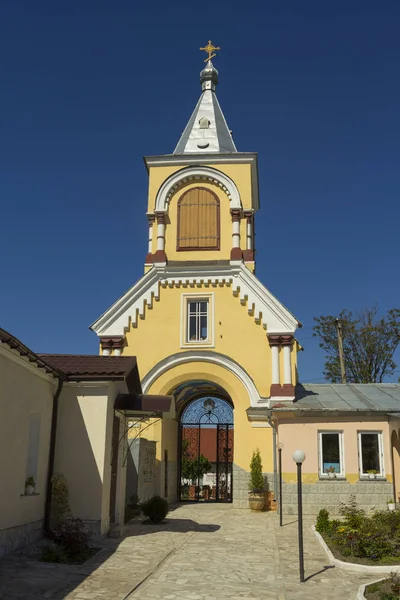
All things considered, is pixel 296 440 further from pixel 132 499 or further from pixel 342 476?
pixel 132 499

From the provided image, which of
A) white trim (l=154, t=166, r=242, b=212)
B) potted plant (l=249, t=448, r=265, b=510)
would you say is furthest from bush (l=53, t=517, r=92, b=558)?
white trim (l=154, t=166, r=242, b=212)

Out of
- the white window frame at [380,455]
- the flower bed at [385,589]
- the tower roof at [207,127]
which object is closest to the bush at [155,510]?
the white window frame at [380,455]

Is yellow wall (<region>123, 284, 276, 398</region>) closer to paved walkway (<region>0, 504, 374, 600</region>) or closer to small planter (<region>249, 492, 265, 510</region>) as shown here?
small planter (<region>249, 492, 265, 510</region>)

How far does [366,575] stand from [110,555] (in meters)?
4.71

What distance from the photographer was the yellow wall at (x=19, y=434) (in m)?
10.9

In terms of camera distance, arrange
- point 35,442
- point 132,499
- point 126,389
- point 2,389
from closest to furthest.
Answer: point 2,389
point 35,442
point 126,389
point 132,499

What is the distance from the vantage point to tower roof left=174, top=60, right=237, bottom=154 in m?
26.5

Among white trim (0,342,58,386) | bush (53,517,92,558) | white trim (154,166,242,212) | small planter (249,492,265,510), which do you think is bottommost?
bush (53,517,92,558)

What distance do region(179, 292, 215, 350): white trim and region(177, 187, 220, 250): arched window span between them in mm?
2262

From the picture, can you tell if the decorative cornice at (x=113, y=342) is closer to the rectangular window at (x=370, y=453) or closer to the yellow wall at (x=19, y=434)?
the rectangular window at (x=370, y=453)

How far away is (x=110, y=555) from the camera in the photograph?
37.9ft

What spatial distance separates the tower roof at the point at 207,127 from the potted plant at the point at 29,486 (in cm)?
1711

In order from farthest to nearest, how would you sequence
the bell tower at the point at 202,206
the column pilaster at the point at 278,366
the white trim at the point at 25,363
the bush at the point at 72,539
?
the bell tower at the point at 202,206
the column pilaster at the point at 278,366
the bush at the point at 72,539
the white trim at the point at 25,363

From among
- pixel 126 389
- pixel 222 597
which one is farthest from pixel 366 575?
pixel 126 389
